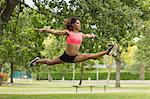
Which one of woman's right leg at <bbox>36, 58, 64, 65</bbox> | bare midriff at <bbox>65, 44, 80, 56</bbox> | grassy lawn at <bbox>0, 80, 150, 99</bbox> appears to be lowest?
grassy lawn at <bbox>0, 80, 150, 99</bbox>

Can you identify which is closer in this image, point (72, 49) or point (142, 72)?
point (72, 49)

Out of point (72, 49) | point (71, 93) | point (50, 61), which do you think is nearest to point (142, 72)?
point (71, 93)

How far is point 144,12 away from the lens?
922 inches

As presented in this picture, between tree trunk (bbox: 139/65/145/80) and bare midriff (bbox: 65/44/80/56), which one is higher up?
bare midriff (bbox: 65/44/80/56)

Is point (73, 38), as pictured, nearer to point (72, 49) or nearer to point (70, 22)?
point (72, 49)

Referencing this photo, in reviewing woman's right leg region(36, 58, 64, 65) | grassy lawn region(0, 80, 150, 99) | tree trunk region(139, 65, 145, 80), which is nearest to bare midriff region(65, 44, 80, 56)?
woman's right leg region(36, 58, 64, 65)

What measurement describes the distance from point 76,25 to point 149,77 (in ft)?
226

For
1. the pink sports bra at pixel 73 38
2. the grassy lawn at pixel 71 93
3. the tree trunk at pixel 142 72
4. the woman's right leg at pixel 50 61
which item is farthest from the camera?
the tree trunk at pixel 142 72

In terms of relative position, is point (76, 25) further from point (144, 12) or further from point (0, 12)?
point (144, 12)

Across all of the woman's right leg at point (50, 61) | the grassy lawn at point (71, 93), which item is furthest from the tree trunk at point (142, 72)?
the woman's right leg at point (50, 61)

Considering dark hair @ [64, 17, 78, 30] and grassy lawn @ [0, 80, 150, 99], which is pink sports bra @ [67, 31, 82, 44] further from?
grassy lawn @ [0, 80, 150, 99]

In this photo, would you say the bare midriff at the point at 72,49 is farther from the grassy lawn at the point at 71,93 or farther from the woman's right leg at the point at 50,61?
the grassy lawn at the point at 71,93

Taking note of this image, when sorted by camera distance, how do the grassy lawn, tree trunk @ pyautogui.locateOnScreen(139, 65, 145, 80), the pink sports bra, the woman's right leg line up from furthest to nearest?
tree trunk @ pyautogui.locateOnScreen(139, 65, 145, 80), the grassy lawn, the woman's right leg, the pink sports bra

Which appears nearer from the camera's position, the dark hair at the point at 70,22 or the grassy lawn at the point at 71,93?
the dark hair at the point at 70,22
